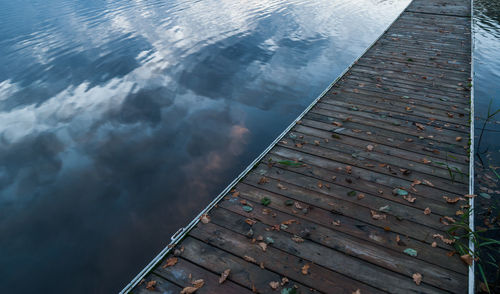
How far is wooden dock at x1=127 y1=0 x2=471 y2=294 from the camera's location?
302 cm

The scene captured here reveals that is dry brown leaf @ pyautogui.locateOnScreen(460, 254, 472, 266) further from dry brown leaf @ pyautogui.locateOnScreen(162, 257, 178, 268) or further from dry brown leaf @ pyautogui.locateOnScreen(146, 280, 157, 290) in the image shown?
dry brown leaf @ pyautogui.locateOnScreen(146, 280, 157, 290)

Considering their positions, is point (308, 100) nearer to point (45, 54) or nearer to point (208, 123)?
point (208, 123)

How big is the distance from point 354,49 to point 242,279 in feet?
41.3

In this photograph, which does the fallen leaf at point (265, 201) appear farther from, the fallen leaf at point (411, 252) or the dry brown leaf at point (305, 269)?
the fallen leaf at point (411, 252)

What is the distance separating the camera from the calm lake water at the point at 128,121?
473 cm

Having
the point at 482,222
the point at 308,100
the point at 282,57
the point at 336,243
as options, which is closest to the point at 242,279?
the point at 336,243

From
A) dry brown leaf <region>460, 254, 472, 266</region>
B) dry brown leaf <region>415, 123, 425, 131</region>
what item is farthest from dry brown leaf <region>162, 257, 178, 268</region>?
dry brown leaf <region>415, 123, 425, 131</region>

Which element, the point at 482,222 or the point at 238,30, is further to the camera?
the point at 238,30

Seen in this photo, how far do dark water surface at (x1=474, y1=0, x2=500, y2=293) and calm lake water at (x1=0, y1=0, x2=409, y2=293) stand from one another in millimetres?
4352

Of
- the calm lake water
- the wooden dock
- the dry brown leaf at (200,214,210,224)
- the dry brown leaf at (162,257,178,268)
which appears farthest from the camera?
the calm lake water

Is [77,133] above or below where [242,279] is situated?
below

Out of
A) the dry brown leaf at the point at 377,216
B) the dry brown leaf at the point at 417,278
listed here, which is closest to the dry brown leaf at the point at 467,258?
the dry brown leaf at the point at 417,278

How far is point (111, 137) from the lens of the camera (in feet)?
23.8

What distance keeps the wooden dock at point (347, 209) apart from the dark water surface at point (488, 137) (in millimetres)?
810
